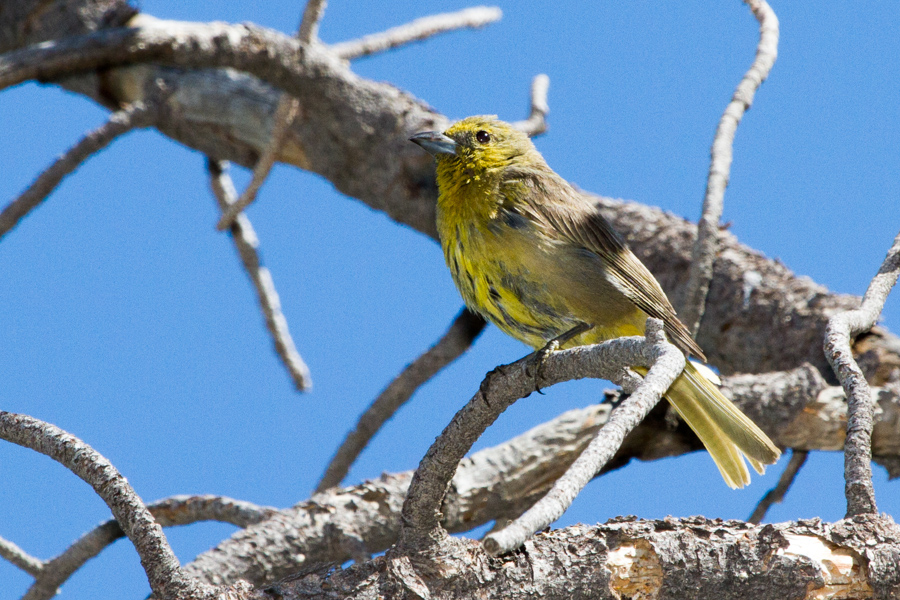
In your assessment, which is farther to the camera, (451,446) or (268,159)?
(268,159)

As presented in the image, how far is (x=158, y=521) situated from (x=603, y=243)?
7.23ft

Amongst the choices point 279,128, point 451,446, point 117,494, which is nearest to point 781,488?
point 451,446

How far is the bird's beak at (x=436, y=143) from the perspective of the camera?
418cm

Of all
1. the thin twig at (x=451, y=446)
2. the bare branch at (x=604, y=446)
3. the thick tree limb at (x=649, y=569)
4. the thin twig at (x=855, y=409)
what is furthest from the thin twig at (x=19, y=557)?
the thin twig at (x=855, y=409)

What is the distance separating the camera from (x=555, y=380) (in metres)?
2.67

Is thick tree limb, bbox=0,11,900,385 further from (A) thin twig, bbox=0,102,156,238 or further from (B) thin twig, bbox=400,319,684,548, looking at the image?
(B) thin twig, bbox=400,319,684,548

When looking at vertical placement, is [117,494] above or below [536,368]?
below

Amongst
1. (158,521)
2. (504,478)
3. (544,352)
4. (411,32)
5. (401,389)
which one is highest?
(411,32)

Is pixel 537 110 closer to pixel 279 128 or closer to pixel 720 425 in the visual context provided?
pixel 279 128

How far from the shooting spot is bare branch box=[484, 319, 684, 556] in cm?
167

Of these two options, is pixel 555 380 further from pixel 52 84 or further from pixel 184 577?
pixel 52 84

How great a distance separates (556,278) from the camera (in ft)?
11.4

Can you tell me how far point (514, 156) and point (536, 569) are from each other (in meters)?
2.41

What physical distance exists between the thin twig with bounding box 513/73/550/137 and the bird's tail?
7.08 ft
